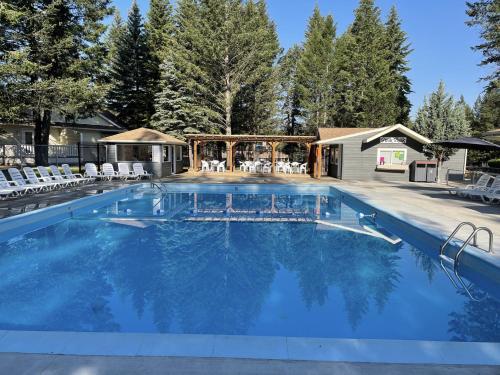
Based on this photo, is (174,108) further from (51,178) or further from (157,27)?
(51,178)

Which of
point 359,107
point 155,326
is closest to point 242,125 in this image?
point 359,107

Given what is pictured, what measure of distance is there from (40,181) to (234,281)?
1117cm

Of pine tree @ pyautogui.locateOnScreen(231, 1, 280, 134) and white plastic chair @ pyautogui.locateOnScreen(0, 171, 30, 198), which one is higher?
pine tree @ pyautogui.locateOnScreen(231, 1, 280, 134)

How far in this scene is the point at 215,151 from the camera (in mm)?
37156

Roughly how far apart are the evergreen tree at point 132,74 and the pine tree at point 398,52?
23.5 meters

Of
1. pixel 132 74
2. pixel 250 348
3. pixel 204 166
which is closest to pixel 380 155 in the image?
pixel 204 166

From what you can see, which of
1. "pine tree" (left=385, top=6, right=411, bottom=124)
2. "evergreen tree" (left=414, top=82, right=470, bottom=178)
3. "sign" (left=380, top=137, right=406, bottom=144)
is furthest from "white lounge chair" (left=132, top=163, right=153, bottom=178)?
"pine tree" (left=385, top=6, right=411, bottom=124)

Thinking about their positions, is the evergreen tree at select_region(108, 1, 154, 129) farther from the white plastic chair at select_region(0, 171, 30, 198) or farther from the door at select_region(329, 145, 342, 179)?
the white plastic chair at select_region(0, 171, 30, 198)

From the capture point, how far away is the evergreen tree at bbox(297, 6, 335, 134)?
33.0 metres

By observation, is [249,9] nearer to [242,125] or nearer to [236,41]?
[236,41]

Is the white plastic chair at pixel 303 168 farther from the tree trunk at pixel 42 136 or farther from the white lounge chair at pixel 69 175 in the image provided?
the tree trunk at pixel 42 136

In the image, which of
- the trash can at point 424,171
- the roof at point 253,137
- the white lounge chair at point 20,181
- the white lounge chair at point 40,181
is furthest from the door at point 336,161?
the white lounge chair at point 20,181

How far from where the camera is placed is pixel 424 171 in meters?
19.8

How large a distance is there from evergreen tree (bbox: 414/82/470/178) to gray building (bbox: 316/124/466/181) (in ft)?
2.45
